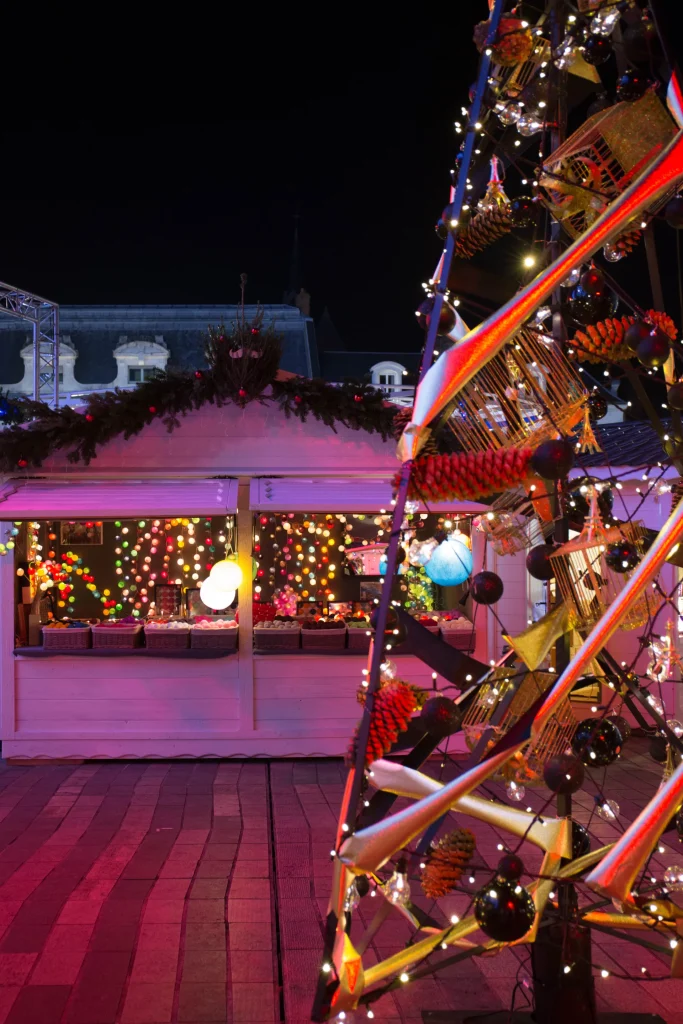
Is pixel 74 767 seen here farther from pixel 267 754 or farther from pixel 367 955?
pixel 367 955

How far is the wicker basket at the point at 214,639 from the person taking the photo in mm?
7781

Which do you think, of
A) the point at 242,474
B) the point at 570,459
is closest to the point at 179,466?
the point at 242,474

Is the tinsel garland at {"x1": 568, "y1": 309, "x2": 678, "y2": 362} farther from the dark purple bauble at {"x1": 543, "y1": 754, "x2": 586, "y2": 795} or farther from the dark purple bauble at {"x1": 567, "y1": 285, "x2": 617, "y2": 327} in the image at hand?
the dark purple bauble at {"x1": 543, "y1": 754, "x2": 586, "y2": 795}

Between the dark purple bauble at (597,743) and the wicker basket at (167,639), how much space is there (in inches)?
228

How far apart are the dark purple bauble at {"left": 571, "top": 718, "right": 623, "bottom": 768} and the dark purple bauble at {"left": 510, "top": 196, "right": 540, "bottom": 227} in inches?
63.6

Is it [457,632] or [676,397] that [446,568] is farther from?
[676,397]

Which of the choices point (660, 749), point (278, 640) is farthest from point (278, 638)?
point (660, 749)

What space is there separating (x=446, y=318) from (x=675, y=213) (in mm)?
731

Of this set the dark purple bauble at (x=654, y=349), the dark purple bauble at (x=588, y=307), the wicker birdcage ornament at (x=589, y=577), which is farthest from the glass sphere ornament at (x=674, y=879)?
the dark purple bauble at (x=588, y=307)

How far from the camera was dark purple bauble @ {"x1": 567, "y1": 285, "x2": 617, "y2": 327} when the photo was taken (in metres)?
2.65

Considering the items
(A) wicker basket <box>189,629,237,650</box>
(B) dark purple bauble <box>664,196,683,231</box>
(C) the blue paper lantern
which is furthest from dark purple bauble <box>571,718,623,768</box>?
(A) wicker basket <box>189,629,237,650</box>

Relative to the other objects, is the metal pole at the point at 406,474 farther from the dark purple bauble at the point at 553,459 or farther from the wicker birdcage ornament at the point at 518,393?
the dark purple bauble at the point at 553,459

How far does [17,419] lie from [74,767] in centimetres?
315

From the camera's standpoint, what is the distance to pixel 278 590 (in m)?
9.86
